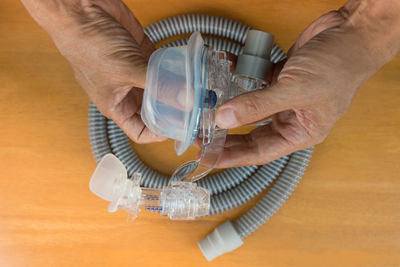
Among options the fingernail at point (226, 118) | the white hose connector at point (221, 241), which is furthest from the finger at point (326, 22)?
the white hose connector at point (221, 241)

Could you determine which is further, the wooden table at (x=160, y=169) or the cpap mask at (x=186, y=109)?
the wooden table at (x=160, y=169)

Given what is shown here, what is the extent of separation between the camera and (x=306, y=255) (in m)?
1.12

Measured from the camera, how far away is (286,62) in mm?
773

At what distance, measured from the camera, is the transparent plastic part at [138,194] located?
740 mm

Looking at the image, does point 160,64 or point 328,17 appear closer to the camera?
point 160,64

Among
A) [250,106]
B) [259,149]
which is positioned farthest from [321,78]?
[259,149]

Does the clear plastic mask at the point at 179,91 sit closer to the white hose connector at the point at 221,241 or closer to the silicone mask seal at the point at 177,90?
the silicone mask seal at the point at 177,90

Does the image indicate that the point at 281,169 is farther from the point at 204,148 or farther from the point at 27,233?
the point at 27,233

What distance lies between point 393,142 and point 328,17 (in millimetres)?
552

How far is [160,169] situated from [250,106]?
56 centimetres

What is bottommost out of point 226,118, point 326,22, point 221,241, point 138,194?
point 221,241

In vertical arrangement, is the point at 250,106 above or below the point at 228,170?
above

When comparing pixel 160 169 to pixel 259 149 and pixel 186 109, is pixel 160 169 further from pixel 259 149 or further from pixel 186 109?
pixel 186 109

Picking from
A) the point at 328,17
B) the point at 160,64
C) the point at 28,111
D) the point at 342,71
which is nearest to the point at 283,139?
the point at 342,71
